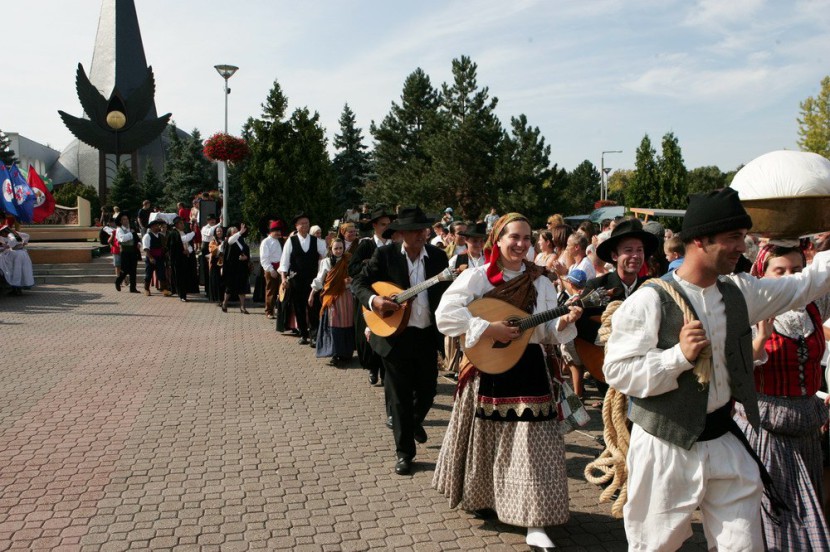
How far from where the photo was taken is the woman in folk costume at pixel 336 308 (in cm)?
1018

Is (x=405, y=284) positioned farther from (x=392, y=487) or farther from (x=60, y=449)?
(x=60, y=449)

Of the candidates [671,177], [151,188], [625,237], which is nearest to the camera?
[625,237]

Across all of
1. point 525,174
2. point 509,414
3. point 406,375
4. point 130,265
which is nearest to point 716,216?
point 509,414

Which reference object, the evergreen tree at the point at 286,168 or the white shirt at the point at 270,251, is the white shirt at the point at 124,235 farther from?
the evergreen tree at the point at 286,168

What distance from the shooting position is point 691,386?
2934 mm

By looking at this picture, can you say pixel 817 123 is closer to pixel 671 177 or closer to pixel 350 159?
pixel 671 177

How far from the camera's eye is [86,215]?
40.0 metres

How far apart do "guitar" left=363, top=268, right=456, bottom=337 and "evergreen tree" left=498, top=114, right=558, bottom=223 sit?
1488 inches

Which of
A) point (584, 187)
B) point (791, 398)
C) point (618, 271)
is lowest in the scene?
point (791, 398)

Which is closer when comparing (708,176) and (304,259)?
(304,259)

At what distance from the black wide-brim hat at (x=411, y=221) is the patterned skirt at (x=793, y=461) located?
2.92 metres

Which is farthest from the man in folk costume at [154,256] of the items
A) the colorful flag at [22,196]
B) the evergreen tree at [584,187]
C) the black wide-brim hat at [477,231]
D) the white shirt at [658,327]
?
the evergreen tree at [584,187]

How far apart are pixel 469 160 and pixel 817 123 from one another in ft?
60.7

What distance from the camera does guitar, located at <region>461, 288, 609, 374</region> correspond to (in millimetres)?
4387
